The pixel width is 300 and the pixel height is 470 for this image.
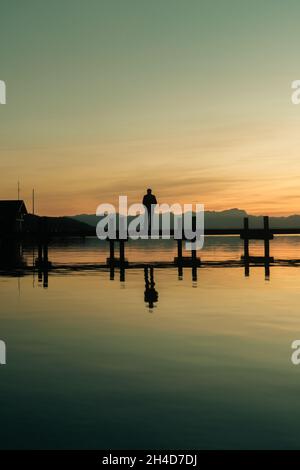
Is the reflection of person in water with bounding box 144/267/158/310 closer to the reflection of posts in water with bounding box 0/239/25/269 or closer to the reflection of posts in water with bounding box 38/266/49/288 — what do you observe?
the reflection of posts in water with bounding box 38/266/49/288

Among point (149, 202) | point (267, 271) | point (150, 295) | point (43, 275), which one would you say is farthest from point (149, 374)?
point (267, 271)

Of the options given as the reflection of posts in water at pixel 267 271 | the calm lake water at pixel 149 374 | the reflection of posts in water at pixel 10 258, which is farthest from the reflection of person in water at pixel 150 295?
the reflection of posts in water at pixel 10 258

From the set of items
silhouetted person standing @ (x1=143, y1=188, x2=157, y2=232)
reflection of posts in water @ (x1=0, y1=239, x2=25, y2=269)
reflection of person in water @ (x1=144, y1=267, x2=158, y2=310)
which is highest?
silhouetted person standing @ (x1=143, y1=188, x2=157, y2=232)

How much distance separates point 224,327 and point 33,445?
904 cm

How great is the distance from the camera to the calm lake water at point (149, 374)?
7684 millimetres

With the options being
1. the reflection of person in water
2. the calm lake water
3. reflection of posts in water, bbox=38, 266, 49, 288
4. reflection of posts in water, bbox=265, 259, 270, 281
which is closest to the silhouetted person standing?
the reflection of person in water

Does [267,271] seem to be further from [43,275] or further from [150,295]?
[150,295]

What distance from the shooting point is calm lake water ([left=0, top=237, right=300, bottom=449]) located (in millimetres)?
7684

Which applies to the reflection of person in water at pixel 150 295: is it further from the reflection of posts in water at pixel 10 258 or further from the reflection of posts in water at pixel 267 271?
the reflection of posts in water at pixel 10 258

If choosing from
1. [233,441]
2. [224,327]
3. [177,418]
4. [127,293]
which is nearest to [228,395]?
[177,418]

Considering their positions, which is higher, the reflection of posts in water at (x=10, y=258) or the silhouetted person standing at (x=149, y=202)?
the silhouetted person standing at (x=149, y=202)

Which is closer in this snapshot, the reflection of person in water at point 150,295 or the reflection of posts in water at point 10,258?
the reflection of person in water at point 150,295

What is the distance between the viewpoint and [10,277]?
1250 inches
